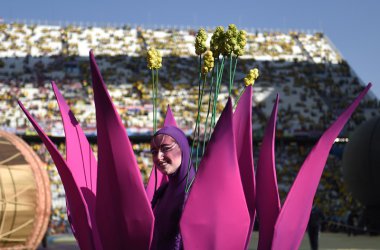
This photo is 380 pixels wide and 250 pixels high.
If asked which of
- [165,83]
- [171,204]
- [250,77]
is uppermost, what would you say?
[250,77]

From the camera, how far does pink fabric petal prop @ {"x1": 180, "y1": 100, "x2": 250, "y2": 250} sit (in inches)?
116

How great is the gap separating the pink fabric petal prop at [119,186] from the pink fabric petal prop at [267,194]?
55 centimetres

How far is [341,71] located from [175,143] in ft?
113

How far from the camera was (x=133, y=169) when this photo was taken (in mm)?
2945

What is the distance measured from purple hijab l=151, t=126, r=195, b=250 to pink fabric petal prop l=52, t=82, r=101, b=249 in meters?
0.31

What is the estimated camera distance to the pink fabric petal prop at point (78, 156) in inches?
133

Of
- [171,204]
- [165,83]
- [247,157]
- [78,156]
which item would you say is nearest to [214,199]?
[171,204]

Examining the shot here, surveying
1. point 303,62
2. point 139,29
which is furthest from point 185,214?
point 139,29

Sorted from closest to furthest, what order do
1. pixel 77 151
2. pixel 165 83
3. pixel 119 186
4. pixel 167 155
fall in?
pixel 119 186
pixel 167 155
pixel 77 151
pixel 165 83

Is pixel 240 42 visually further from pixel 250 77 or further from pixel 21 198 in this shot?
Answer: pixel 21 198

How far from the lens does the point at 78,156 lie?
3.48 metres

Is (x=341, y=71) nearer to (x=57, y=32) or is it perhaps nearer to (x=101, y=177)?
(x=57, y=32)

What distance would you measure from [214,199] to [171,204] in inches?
11.4

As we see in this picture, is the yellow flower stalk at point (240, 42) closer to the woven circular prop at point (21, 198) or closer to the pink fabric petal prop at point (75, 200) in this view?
the pink fabric petal prop at point (75, 200)
